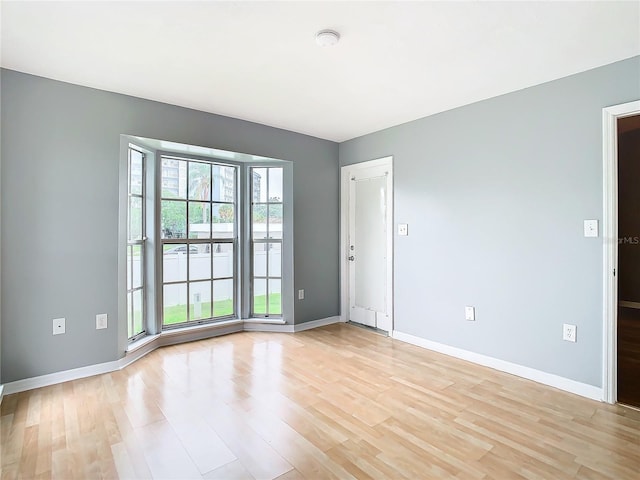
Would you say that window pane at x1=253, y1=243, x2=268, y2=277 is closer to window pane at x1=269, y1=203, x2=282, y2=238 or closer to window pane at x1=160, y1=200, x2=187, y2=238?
window pane at x1=269, y1=203, x2=282, y2=238

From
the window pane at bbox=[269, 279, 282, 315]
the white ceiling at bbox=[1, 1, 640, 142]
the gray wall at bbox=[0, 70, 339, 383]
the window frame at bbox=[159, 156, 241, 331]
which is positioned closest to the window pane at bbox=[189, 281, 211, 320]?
the window frame at bbox=[159, 156, 241, 331]

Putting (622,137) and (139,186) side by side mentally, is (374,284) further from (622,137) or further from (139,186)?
(622,137)

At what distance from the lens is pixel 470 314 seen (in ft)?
11.0

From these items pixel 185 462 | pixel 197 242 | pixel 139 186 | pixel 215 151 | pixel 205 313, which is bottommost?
pixel 185 462

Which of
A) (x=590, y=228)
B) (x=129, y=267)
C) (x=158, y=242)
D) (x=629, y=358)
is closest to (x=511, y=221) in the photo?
(x=590, y=228)

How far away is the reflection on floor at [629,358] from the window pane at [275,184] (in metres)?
3.81

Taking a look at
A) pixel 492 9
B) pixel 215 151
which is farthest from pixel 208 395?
pixel 492 9

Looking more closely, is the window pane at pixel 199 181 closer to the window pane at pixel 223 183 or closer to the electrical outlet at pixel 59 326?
the window pane at pixel 223 183

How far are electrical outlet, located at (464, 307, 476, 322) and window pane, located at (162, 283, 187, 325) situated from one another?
3.08 meters

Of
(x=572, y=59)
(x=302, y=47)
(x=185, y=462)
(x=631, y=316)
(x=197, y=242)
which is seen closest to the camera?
(x=185, y=462)

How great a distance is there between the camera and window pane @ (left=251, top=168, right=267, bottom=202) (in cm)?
439

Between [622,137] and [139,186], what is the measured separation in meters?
6.23

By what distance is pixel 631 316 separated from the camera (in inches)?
186

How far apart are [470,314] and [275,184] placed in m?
2.75
